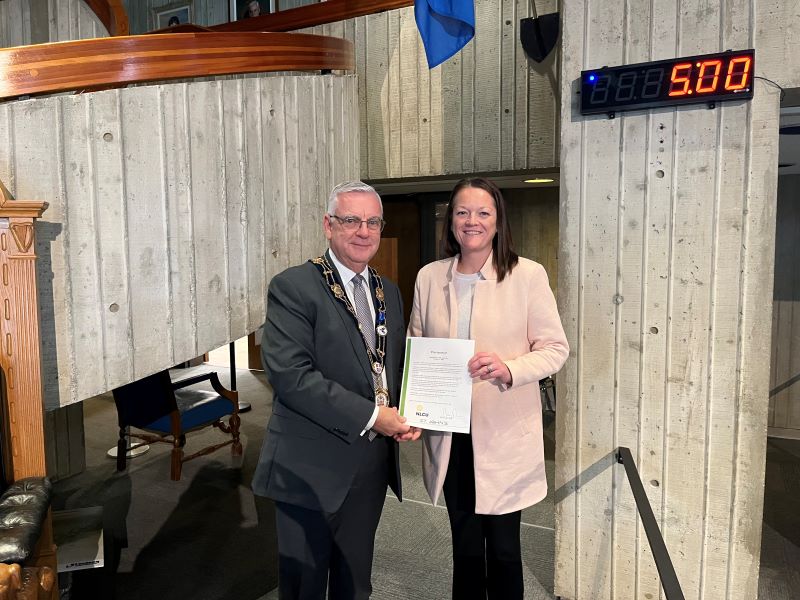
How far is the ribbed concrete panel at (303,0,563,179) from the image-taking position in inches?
130

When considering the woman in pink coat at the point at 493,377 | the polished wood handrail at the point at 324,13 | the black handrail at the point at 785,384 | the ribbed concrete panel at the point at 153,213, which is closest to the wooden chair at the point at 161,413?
the ribbed concrete panel at the point at 153,213

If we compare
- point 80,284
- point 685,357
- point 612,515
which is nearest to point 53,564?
point 80,284

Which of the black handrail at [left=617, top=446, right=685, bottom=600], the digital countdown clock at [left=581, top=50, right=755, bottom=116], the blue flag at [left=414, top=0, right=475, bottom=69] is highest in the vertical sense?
the blue flag at [left=414, top=0, right=475, bottom=69]

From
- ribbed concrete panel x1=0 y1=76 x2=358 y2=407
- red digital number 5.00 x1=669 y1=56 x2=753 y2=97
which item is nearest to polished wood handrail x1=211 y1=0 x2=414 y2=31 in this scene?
ribbed concrete panel x1=0 y1=76 x2=358 y2=407

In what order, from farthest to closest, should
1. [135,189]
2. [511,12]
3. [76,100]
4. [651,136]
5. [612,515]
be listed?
[511,12]
[612,515]
[651,136]
[135,189]
[76,100]

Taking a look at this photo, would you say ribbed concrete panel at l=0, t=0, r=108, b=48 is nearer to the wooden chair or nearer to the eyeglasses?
the wooden chair

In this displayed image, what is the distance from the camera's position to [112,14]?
429cm

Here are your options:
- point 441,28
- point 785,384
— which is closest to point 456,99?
point 441,28

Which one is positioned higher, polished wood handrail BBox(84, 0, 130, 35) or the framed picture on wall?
the framed picture on wall

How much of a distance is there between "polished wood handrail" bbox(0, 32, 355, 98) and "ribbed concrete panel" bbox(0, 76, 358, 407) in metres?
0.05

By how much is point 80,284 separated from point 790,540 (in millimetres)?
3639

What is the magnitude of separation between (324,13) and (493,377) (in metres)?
2.97

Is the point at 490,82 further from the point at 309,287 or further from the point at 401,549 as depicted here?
the point at 401,549

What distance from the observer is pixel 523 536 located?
3.11m
